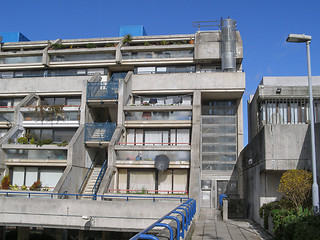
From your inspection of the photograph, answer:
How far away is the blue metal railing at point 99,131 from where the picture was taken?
33938 mm

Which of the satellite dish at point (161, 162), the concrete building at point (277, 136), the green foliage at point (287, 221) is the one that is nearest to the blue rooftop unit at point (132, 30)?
the concrete building at point (277, 136)

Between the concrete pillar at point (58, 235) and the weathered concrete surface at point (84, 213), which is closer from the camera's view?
the weathered concrete surface at point (84, 213)

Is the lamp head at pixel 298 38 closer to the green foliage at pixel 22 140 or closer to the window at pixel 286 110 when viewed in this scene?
the window at pixel 286 110

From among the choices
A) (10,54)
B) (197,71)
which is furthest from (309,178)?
(10,54)

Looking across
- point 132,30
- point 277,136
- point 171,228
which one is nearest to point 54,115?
point 132,30

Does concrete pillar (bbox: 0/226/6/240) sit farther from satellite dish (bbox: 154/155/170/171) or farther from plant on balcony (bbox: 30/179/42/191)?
satellite dish (bbox: 154/155/170/171)

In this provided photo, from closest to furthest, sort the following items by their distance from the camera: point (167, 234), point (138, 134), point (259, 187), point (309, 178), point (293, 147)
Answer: point (167, 234), point (309, 178), point (293, 147), point (259, 187), point (138, 134)

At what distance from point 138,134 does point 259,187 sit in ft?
49.3

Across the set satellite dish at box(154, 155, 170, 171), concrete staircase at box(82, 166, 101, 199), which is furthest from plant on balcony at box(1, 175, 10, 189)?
satellite dish at box(154, 155, 170, 171)

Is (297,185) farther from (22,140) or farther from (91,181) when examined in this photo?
(22,140)

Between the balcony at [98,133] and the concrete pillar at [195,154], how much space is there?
300 inches

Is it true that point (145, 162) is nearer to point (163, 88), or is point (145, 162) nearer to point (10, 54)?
point (163, 88)

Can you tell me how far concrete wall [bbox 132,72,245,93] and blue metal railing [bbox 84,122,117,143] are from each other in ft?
18.0

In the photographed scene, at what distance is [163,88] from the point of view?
37312 millimetres
